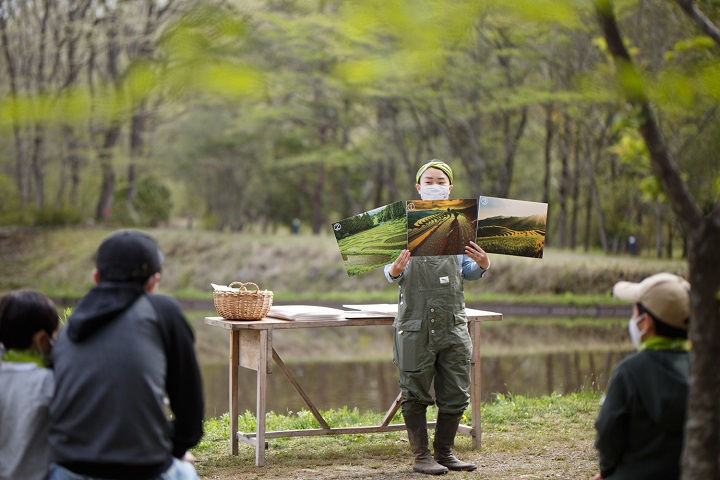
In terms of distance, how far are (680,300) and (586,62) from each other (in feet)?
64.4

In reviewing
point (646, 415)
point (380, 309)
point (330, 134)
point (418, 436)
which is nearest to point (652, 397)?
point (646, 415)

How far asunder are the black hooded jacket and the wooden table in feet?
7.61

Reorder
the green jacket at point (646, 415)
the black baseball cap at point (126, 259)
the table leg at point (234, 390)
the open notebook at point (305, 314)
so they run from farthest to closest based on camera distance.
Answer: the table leg at point (234, 390) → the open notebook at point (305, 314) → the green jacket at point (646, 415) → the black baseball cap at point (126, 259)

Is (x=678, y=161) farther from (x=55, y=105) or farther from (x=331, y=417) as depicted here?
(x=331, y=417)

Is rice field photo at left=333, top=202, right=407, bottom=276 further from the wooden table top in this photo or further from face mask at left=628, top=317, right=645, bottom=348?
face mask at left=628, top=317, right=645, bottom=348

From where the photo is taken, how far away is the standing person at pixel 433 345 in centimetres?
507

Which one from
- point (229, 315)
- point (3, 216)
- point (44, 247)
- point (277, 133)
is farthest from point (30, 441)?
point (277, 133)

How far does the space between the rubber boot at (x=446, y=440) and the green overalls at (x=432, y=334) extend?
65 millimetres

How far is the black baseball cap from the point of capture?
9.07 ft

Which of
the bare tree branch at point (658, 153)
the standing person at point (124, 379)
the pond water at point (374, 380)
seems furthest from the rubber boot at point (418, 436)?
the pond water at point (374, 380)

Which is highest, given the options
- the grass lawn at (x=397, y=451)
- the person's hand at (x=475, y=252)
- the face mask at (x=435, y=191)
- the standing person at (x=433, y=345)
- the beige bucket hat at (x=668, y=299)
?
the face mask at (x=435, y=191)

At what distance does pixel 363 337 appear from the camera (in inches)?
671

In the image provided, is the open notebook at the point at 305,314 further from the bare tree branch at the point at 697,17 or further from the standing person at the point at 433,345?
the bare tree branch at the point at 697,17

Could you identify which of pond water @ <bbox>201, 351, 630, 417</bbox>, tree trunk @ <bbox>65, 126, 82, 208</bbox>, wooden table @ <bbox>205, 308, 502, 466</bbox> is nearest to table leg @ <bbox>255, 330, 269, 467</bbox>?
wooden table @ <bbox>205, 308, 502, 466</bbox>
